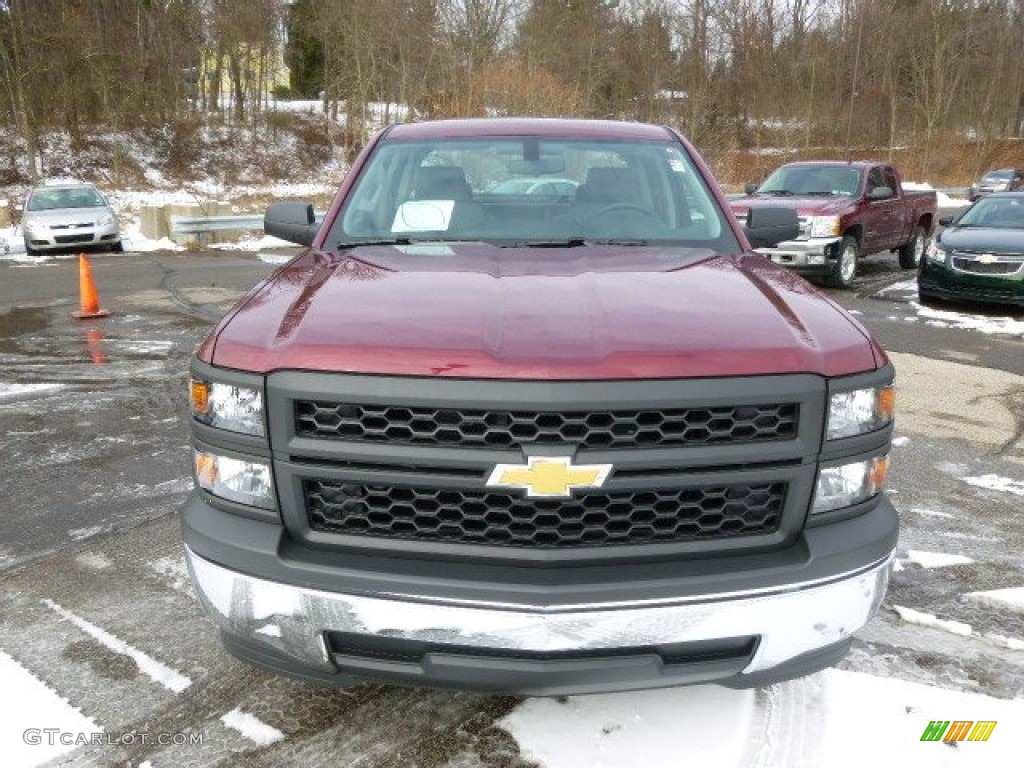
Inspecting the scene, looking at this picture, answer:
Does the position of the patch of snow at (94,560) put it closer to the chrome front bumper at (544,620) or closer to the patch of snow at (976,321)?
the chrome front bumper at (544,620)

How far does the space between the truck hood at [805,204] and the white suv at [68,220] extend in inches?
472

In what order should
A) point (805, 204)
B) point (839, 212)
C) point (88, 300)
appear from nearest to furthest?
1. point (88, 300)
2. point (839, 212)
3. point (805, 204)

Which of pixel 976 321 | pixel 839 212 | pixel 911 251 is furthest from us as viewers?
pixel 911 251

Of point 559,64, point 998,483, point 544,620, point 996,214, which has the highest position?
point 559,64

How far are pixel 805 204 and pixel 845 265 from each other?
106 cm

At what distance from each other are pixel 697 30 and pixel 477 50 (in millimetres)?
18362

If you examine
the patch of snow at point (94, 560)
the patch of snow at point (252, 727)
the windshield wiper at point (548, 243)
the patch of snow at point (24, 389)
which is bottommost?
the patch of snow at point (94, 560)

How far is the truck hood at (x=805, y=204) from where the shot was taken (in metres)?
11.8

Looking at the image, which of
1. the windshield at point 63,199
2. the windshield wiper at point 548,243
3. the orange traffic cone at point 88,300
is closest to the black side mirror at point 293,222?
the windshield wiper at point 548,243

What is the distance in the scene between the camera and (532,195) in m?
3.67

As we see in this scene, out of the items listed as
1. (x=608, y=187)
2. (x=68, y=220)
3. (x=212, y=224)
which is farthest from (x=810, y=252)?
(x=68, y=220)

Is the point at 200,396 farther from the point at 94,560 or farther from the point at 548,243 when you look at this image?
the point at 94,560

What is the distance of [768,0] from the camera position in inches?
1987

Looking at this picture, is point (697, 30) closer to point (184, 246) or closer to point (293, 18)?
point (293, 18)
